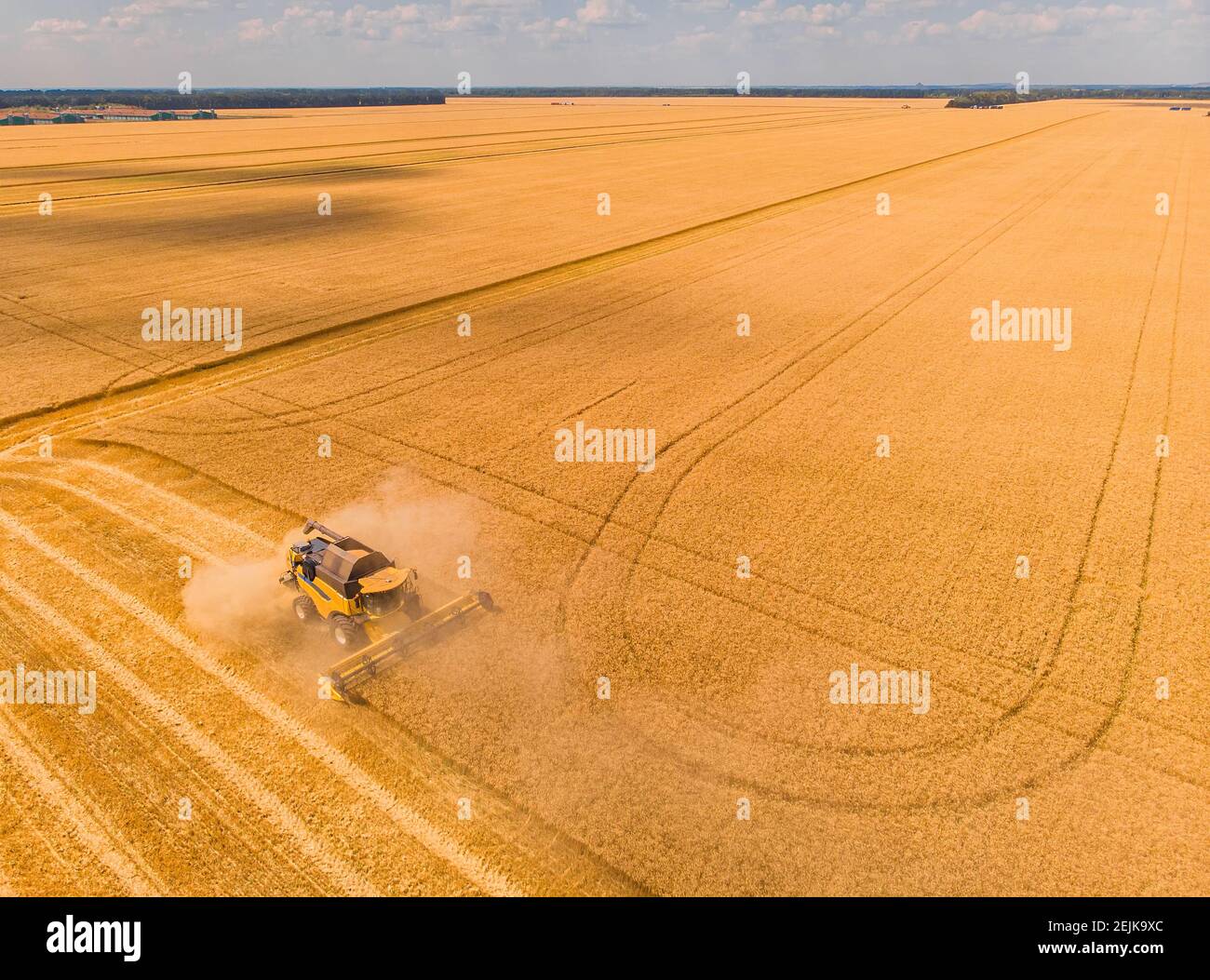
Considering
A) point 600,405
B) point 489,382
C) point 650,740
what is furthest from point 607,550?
point 489,382

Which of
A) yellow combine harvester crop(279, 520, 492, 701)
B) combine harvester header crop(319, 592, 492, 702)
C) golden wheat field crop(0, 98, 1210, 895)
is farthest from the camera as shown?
yellow combine harvester crop(279, 520, 492, 701)

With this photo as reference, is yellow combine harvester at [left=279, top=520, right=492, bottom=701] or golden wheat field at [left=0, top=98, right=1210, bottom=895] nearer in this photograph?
golden wheat field at [left=0, top=98, right=1210, bottom=895]

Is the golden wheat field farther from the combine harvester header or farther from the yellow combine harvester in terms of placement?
the yellow combine harvester

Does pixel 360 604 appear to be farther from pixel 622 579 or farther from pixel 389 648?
pixel 622 579

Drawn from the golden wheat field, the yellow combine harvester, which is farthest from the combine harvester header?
the golden wheat field
